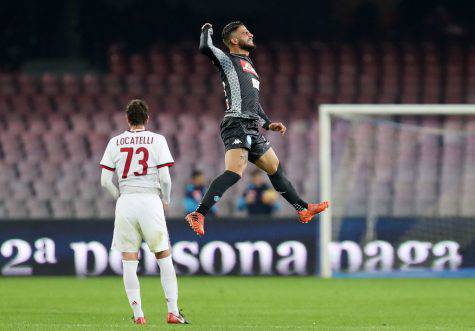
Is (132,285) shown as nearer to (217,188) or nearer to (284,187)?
(217,188)

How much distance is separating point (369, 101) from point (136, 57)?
4.14 metres

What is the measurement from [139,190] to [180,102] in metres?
10.7

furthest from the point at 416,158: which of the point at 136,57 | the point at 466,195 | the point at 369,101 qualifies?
the point at 136,57

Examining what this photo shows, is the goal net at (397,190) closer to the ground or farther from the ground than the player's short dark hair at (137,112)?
closer to the ground

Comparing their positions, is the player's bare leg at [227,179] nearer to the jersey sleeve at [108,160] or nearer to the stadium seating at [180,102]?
the jersey sleeve at [108,160]

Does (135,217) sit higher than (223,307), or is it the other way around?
(135,217)

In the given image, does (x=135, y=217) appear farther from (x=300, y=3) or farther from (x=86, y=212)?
(x=300, y=3)

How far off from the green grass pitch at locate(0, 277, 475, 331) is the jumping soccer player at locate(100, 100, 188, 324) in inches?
12.6

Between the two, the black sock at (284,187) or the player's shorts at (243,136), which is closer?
the player's shorts at (243,136)

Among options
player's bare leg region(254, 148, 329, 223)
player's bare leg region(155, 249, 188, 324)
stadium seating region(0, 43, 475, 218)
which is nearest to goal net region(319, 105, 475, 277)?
stadium seating region(0, 43, 475, 218)

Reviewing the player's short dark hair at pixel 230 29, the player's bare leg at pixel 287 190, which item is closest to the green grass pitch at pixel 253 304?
the player's bare leg at pixel 287 190

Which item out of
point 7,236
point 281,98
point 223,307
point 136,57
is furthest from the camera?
point 136,57

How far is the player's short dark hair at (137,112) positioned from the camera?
770 centimetres

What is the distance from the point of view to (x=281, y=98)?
59.8 ft
